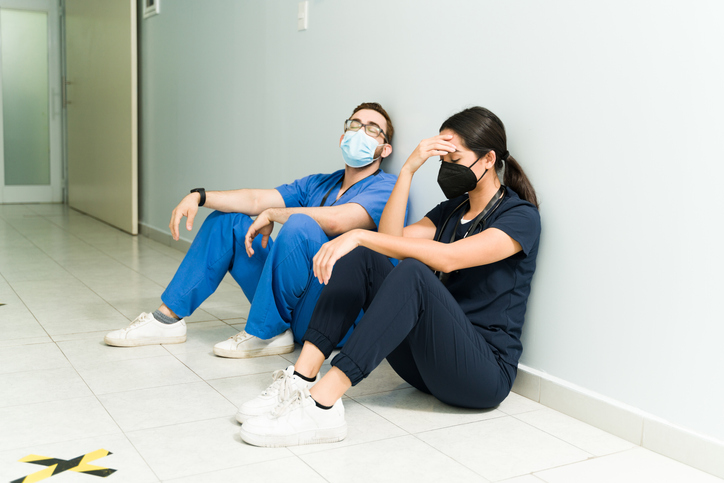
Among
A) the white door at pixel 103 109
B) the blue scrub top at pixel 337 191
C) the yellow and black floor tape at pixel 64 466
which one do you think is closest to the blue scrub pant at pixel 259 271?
the blue scrub top at pixel 337 191

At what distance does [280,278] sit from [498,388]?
79 centimetres

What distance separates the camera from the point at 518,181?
78.2 inches

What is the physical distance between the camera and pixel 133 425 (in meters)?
1.74

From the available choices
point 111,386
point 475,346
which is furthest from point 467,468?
point 111,386

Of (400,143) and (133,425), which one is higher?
(400,143)

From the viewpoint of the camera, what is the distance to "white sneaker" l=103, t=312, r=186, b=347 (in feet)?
7.93

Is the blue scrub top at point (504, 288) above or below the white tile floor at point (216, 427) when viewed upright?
above

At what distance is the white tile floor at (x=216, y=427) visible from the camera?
153 cm

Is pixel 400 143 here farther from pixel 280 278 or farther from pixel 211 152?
pixel 211 152

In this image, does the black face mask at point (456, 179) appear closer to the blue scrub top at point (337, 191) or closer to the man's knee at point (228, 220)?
the blue scrub top at point (337, 191)

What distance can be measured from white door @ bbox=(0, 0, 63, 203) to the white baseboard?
6754mm

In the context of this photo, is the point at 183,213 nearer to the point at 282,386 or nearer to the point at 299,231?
the point at 299,231

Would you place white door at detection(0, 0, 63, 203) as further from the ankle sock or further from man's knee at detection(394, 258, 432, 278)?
man's knee at detection(394, 258, 432, 278)

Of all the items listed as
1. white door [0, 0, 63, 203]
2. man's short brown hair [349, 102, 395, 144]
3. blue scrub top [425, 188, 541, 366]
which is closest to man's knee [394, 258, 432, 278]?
blue scrub top [425, 188, 541, 366]
